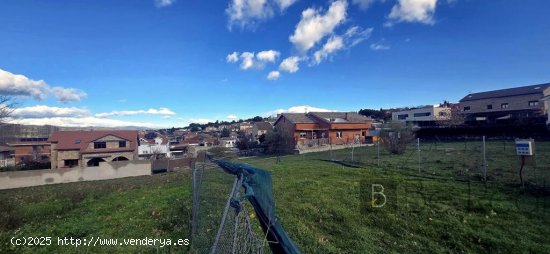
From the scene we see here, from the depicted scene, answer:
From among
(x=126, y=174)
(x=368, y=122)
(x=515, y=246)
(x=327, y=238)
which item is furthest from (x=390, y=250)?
(x=368, y=122)

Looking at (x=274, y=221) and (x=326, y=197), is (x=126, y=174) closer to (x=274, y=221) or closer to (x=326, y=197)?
(x=326, y=197)

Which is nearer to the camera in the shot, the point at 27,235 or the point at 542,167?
the point at 27,235

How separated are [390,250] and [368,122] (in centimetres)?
4639

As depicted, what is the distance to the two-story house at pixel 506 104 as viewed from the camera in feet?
145

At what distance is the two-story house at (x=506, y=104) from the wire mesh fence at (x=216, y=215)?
49.3 m

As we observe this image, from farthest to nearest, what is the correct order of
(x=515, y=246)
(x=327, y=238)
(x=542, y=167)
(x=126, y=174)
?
(x=126, y=174)
(x=542, y=167)
(x=327, y=238)
(x=515, y=246)

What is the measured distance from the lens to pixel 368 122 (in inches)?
1929

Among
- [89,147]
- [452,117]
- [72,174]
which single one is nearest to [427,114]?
[452,117]

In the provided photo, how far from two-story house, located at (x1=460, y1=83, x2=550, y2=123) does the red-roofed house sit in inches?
2404

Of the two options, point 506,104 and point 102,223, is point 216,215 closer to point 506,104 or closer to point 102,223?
point 102,223

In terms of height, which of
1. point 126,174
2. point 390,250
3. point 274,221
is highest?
point 274,221

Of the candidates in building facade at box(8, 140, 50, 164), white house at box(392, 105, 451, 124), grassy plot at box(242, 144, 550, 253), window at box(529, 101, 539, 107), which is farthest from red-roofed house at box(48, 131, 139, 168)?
window at box(529, 101, 539, 107)

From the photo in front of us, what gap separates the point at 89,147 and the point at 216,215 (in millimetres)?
52657

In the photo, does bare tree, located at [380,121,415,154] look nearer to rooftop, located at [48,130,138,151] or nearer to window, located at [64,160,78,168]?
rooftop, located at [48,130,138,151]
